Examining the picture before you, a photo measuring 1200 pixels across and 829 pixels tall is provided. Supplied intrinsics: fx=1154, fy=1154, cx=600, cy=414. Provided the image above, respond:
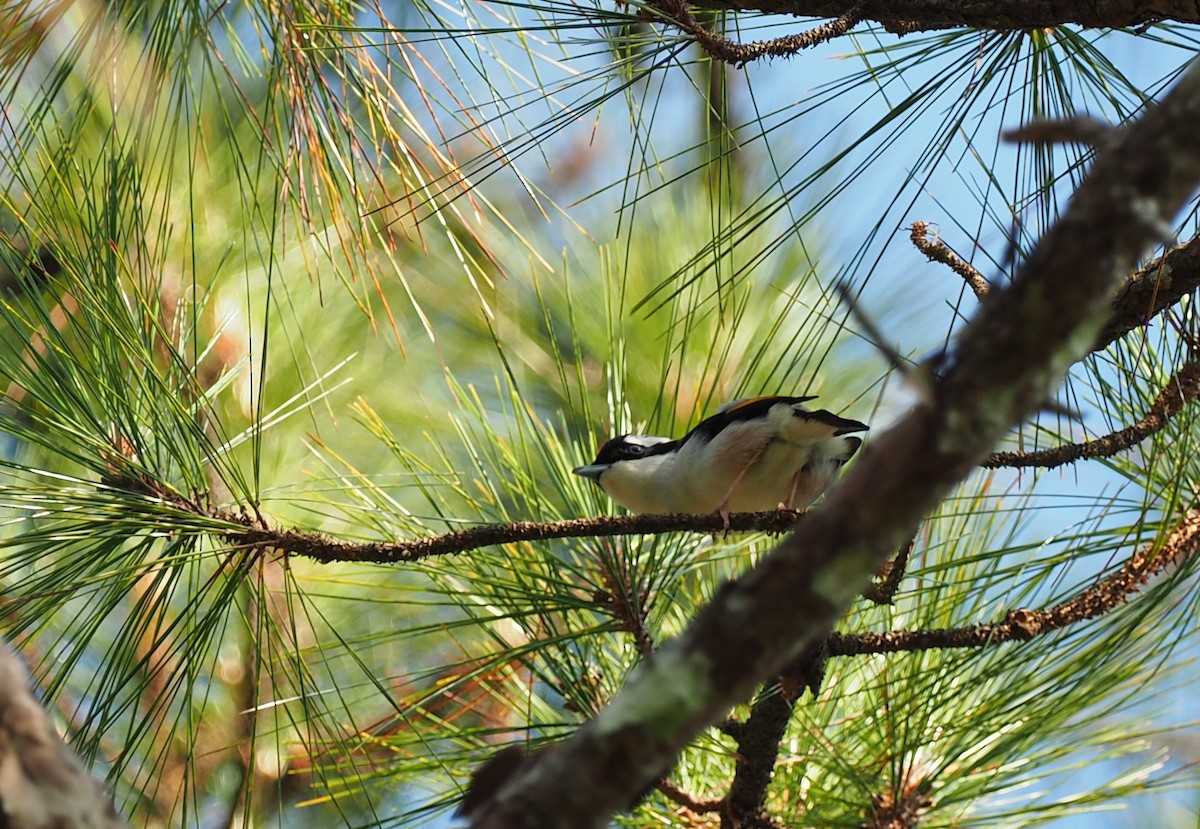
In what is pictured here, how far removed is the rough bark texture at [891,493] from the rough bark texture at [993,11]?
55cm

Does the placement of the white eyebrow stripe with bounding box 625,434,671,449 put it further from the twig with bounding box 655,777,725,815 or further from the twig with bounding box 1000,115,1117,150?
the twig with bounding box 1000,115,1117,150

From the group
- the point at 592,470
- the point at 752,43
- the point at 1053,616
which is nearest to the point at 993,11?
the point at 752,43

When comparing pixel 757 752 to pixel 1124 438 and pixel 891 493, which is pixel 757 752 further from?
pixel 891 493

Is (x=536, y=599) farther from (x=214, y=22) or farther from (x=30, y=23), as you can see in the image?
(x=214, y=22)

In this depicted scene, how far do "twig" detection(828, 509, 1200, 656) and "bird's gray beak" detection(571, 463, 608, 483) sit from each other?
600mm

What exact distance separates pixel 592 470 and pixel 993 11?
958 mm

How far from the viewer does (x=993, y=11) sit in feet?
3.43

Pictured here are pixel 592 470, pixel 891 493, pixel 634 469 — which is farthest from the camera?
pixel 634 469

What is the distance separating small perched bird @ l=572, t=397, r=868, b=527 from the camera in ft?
6.01

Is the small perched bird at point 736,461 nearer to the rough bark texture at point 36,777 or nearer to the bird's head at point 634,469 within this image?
the bird's head at point 634,469

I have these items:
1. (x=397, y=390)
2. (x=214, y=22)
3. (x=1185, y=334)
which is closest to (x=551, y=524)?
(x=1185, y=334)

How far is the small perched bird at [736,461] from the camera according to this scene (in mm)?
1832

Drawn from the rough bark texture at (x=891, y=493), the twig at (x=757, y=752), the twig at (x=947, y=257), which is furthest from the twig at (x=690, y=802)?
the rough bark texture at (x=891, y=493)

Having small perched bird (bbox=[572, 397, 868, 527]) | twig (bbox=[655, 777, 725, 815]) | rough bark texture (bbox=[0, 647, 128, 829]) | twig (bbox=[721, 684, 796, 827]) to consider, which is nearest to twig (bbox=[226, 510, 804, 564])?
twig (bbox=[721, 684, 796, 827])
